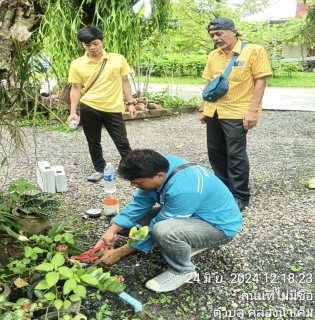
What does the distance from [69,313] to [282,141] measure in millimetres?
5226

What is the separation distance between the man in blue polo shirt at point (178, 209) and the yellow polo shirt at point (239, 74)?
1065 mm

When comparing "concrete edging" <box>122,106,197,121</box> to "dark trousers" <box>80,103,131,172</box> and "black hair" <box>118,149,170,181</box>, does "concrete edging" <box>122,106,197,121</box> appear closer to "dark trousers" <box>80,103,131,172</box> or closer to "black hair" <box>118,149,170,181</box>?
"dark trousers" <box>80,103,131,172</box>

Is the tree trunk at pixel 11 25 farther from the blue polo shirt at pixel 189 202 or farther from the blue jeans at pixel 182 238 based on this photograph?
the blue jeans at pixel 182 238

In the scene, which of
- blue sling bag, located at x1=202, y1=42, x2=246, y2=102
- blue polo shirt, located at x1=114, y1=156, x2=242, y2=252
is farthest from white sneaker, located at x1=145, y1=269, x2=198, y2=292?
blue sling bag, located at x1=202, y1=42, x2=246, y2=102

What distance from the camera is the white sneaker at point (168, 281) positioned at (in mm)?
2240

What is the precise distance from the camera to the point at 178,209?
223 centimetres

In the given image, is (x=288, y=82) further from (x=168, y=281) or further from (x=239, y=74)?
(x=168, y=281)

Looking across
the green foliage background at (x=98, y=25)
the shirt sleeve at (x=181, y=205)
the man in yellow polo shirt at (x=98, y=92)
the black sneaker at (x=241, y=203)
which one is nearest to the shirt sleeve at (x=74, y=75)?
the man in yellow polo shirt at (x=98, y=92)

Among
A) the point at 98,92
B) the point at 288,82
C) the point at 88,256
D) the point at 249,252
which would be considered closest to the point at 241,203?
the point at 249,252

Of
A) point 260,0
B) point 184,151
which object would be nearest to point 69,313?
point 184,151

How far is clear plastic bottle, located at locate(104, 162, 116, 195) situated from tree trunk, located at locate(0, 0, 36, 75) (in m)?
1.92

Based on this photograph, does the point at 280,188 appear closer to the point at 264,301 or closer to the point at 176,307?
the point at 264,301

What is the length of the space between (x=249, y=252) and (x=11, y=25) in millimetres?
2031

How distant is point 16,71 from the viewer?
2.08 m
